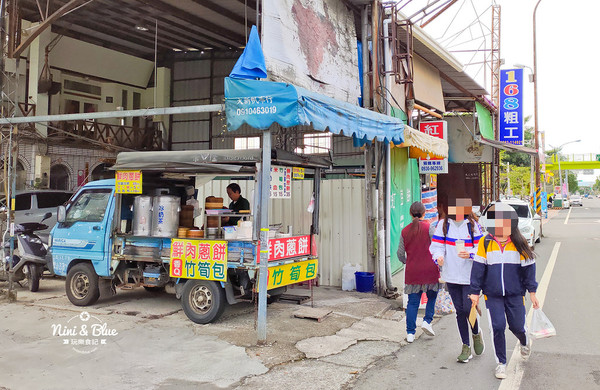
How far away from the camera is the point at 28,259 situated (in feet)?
29.7

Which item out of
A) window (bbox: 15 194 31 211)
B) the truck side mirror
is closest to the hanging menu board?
the truck side mirror

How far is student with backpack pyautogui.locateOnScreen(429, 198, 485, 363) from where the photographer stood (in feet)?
17.6

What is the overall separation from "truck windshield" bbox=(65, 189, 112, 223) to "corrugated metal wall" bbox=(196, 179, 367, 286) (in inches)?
120

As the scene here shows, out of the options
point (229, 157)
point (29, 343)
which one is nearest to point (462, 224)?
point (229, 157)

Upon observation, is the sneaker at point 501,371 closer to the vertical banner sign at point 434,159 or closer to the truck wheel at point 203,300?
the truck wheel at point 203,300

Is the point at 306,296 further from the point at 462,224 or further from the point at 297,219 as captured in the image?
the point at 462,224

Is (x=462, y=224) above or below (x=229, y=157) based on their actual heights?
below

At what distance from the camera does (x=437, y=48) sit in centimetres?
1227

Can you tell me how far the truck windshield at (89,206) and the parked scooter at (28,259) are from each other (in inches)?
60.2

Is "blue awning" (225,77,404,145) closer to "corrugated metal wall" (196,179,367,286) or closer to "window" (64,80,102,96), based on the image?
"corrugated metal wall" (196,179,367,286)

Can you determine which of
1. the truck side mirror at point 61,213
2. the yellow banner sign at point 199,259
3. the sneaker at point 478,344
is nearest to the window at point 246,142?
the truck side mirror at point 61,213

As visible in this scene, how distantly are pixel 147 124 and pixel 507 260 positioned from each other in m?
22.2

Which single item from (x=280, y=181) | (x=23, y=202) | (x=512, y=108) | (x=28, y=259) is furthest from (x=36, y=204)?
(x=512, y=108)

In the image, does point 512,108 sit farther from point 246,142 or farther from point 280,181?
point 280,181
